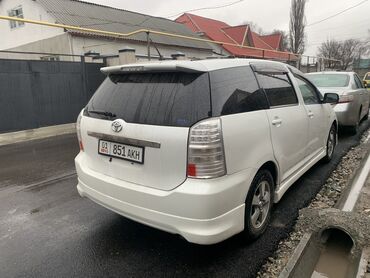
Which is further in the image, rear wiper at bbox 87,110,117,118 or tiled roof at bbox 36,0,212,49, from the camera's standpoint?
tiled roof at bbox 36,0,212,49

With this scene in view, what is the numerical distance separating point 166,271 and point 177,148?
1081 mm

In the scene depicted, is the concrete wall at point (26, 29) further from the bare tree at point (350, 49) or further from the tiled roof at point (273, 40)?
the bare tree at point (350, 49)

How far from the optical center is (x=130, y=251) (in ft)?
9.87

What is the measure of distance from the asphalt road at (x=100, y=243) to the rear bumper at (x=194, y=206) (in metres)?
0.40

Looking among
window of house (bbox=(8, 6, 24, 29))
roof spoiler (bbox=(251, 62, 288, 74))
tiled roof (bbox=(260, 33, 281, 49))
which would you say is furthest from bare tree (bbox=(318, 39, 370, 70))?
roof spoiler (bbox=(251, 62, 288, 74))

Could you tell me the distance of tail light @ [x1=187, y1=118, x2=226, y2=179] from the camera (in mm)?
2393

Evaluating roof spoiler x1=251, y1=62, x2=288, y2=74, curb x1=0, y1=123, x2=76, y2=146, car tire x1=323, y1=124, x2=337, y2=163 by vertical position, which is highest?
roof spoiler x1=251, y1=62, x2=288, y2=74

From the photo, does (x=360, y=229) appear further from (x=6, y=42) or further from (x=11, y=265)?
(x=6, y=42)

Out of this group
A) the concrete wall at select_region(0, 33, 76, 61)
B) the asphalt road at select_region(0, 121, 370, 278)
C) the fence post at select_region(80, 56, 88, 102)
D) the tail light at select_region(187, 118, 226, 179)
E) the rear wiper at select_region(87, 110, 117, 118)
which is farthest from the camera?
the concrete wall at select_region(0, 33, 76, 61)

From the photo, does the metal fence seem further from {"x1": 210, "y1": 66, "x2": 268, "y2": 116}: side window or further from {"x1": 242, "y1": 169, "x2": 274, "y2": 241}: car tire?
{"x1": 242, "y1": 169, "x2": 274, "y2": 241}: car tire

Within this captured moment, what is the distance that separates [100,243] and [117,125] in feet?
4.09

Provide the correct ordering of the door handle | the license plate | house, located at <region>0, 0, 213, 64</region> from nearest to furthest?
the license plate → the door handle → house, located at <region>0, 0, 213, 64</region>

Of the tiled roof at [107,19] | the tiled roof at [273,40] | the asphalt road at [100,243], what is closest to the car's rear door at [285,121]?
the asphalt road at [100,243]

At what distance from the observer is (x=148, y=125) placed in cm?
258
